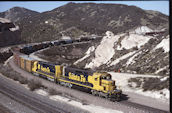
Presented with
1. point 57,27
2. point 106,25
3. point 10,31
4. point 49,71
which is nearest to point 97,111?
point 49,71

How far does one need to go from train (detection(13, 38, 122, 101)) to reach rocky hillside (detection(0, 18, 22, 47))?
73.4 meters

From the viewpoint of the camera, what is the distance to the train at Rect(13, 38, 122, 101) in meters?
23.7

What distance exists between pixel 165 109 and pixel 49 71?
20.0 metres

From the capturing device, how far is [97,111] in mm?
20781

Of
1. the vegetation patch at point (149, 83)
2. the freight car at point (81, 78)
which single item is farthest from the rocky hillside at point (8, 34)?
the vegetation patch at point (149, 83)

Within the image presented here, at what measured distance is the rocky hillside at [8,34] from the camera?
4095 inches

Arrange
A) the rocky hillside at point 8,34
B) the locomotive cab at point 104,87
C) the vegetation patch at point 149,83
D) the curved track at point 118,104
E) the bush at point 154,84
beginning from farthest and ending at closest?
the rocky hillside at point 8,34 < the vegetation patch at point 149,83 < the bush at point 154,84 < the locomotive cab at point 104,87 < the curved track at point 118,104

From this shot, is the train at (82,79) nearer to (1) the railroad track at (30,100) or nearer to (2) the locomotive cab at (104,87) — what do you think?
(2) the locomotive cab at (104,87)

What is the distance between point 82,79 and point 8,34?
93292 mm

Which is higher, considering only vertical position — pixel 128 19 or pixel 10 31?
pixel 128 19

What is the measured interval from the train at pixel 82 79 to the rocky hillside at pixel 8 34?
7344 cm

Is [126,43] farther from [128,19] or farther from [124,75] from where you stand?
[128,19]

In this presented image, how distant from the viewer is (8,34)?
109000 millimetres

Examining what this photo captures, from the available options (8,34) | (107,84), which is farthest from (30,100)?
(8,34)
